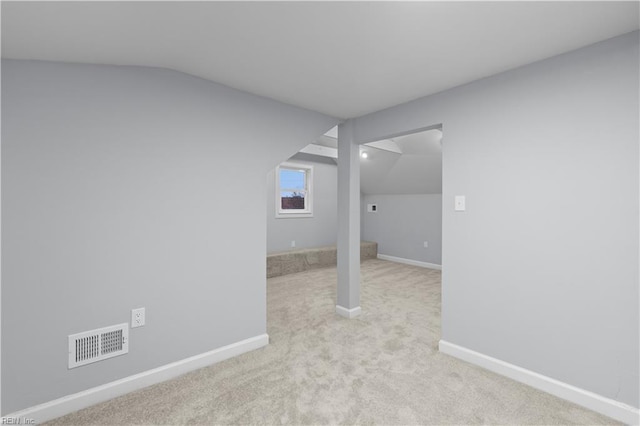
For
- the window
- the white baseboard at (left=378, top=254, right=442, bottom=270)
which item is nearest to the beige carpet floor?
the white baseboard at (left=378, top=254, right=442, bottom=270)

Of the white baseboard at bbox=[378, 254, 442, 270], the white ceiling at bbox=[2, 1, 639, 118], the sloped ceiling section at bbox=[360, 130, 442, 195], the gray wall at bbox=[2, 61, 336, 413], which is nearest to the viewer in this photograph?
the white ceiling at bbox=[2, 1, 639, 118]

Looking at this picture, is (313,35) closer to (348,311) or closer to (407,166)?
(348,311)

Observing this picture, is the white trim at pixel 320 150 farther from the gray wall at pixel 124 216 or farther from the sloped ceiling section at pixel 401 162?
the gray wall at pixel 124 216

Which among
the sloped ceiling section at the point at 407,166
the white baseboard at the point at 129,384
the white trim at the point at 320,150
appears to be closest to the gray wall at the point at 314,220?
the white trim at the point at 320,150

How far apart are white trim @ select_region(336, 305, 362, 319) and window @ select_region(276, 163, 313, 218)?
9.26 feet

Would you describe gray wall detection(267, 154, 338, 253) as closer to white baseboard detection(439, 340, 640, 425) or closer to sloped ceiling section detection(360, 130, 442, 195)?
sloped ceiling section detection(360, 130, 442, 195)

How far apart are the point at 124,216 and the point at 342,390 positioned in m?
1.81

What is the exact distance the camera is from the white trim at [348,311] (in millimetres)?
3184

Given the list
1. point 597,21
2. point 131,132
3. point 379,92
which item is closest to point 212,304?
point 131,132

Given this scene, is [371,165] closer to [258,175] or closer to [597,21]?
[258,175]

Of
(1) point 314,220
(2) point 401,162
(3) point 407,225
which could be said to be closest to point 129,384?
(1) point 314,220

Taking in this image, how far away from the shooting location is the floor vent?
1740 mm

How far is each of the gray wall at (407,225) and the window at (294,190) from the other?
168 centimetres

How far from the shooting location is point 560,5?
4.43ft
